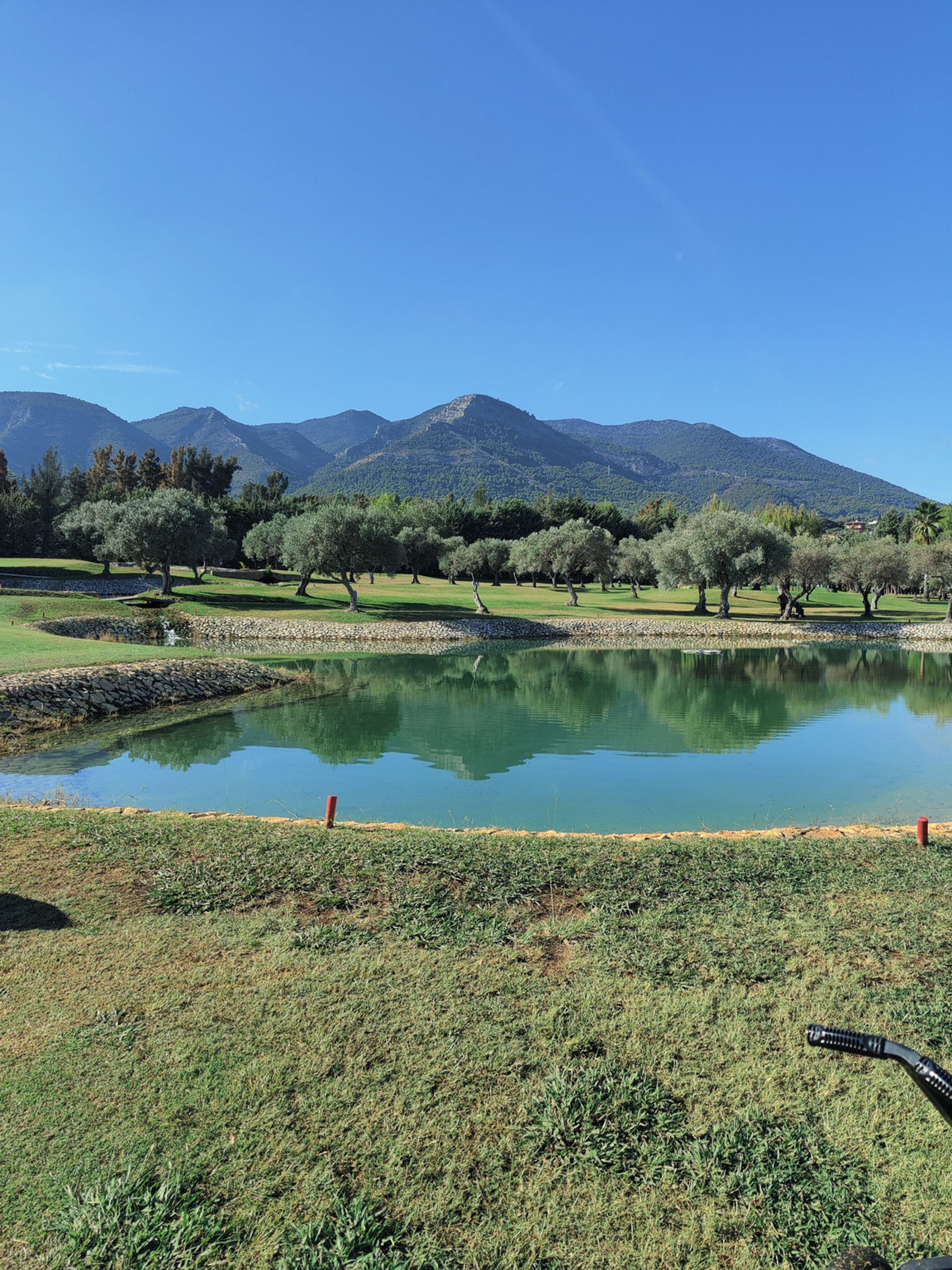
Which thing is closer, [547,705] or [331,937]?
[331,937]

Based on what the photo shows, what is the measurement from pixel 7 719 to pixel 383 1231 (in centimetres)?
2277

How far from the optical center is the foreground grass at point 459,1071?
4121 mm

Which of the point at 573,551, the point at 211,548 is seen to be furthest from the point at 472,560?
the point at 211,548

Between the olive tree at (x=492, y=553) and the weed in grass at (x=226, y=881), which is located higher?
the olive tree at (x=492, y=553)

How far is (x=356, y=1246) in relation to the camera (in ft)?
13.0

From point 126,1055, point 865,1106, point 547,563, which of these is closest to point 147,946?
point 126,1055

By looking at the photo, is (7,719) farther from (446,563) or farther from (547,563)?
(446,563)

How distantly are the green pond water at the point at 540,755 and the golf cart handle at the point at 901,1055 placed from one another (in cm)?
1193

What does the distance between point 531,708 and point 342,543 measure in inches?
1365

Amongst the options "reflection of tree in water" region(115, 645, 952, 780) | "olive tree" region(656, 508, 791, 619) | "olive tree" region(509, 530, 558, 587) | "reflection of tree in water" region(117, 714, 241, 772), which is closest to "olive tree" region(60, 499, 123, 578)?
"olive tree" region(509, 530, 558, 587)

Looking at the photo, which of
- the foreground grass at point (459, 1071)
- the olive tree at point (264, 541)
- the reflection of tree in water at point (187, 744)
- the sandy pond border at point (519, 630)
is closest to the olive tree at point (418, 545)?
the olive tree at point (264, 541)

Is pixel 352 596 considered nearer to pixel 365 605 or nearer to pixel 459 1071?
pixel 365 605

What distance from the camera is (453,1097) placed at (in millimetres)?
5133

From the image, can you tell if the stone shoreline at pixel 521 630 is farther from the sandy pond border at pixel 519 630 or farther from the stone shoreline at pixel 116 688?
the stone shoreline at pixel 116 688
